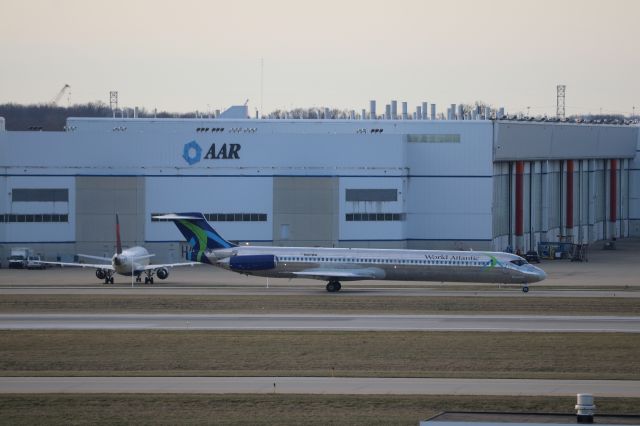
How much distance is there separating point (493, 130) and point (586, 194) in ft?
113

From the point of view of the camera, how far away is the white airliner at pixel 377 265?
68.6 m

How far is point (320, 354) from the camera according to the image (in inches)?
1692

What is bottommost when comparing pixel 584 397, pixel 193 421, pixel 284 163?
pixel 193 421

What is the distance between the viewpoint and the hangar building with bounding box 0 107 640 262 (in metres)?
90.9

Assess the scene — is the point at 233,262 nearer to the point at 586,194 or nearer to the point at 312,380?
the point at 312,380

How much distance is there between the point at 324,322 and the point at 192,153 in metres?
42.2

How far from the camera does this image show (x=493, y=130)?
3789 inches

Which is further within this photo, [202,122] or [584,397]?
[202,122]

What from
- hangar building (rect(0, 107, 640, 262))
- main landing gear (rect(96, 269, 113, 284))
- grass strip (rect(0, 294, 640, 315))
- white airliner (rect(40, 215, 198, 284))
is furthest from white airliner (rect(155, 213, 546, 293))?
hangar building (rect(0, 107, 640, 262))

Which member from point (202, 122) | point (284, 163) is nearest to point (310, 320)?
point (284, 163)

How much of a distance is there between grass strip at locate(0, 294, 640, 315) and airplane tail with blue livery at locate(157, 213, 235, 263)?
8.03 m

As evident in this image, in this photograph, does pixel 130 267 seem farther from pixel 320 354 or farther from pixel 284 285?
pixel 320 354

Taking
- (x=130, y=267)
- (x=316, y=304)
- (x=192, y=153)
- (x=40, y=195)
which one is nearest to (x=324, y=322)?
(x=316, y=304)

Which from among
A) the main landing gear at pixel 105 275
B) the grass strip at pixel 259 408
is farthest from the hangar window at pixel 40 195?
the grass strip at pixel 259 408
